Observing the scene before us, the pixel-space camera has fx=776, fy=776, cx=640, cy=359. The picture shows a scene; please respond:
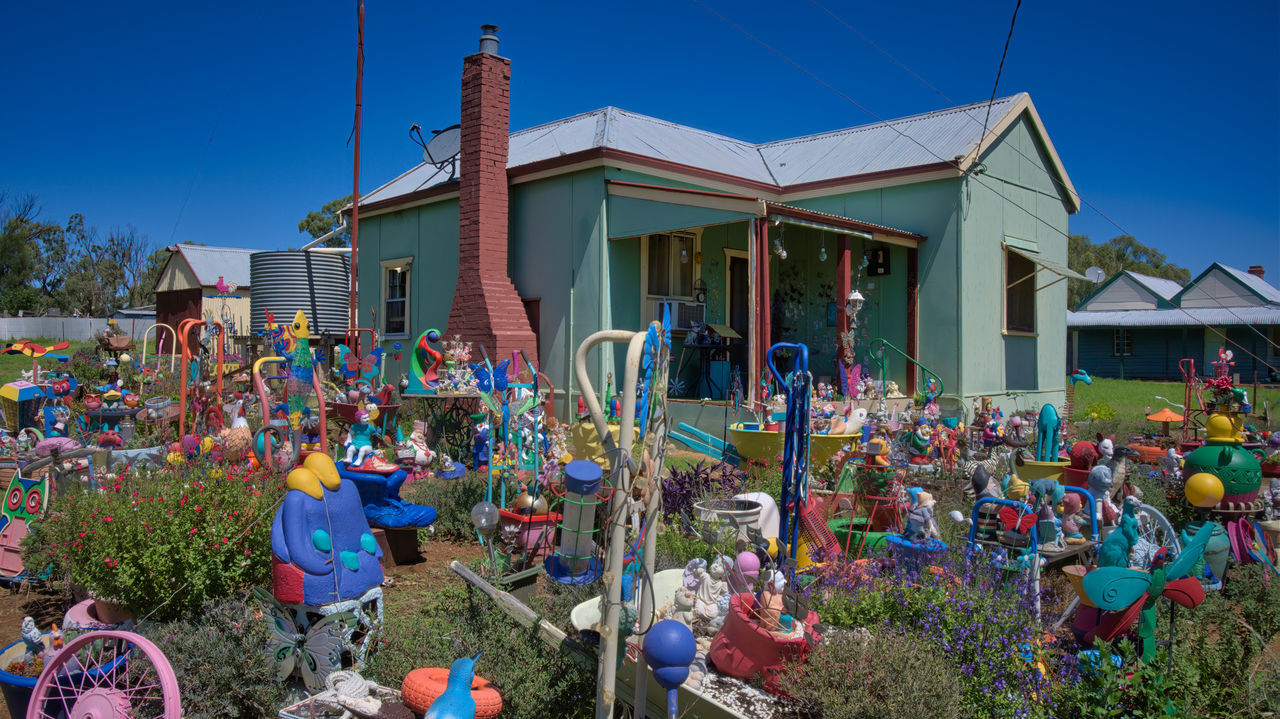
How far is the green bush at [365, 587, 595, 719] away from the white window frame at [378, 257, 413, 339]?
40.9 ft

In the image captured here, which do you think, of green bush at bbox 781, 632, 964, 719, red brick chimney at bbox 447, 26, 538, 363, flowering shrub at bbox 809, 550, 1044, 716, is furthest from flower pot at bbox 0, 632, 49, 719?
red brick chimney at bbox 447, 26, 538, 363

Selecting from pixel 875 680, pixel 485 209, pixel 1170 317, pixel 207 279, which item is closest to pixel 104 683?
pixel 875 680

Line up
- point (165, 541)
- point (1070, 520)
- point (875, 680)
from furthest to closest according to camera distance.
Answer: point (1070, 520) → point (165, 541) → point (875, 680)

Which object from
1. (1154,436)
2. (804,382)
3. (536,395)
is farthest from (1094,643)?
(1154,436)

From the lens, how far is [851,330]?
1284 cm

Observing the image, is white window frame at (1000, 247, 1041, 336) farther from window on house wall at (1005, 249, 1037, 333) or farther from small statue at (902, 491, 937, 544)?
small statue at (902, 491, 937, 544)

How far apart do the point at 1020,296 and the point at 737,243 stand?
6.11 m

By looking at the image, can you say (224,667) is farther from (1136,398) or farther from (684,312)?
(1136,398)

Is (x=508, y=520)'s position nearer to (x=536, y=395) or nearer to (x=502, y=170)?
(x=536, y=395)

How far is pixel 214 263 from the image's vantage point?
35.7 metres

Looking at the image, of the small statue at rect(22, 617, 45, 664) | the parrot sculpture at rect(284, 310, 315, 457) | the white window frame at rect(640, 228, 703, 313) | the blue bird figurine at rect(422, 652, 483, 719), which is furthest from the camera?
the white window frame at rect(640, 228, 703, 313)

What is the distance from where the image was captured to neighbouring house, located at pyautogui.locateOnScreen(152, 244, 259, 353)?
28.4 meters

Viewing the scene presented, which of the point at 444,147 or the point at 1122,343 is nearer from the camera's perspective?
Result: the point at 444,147

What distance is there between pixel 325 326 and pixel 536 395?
448 inches
